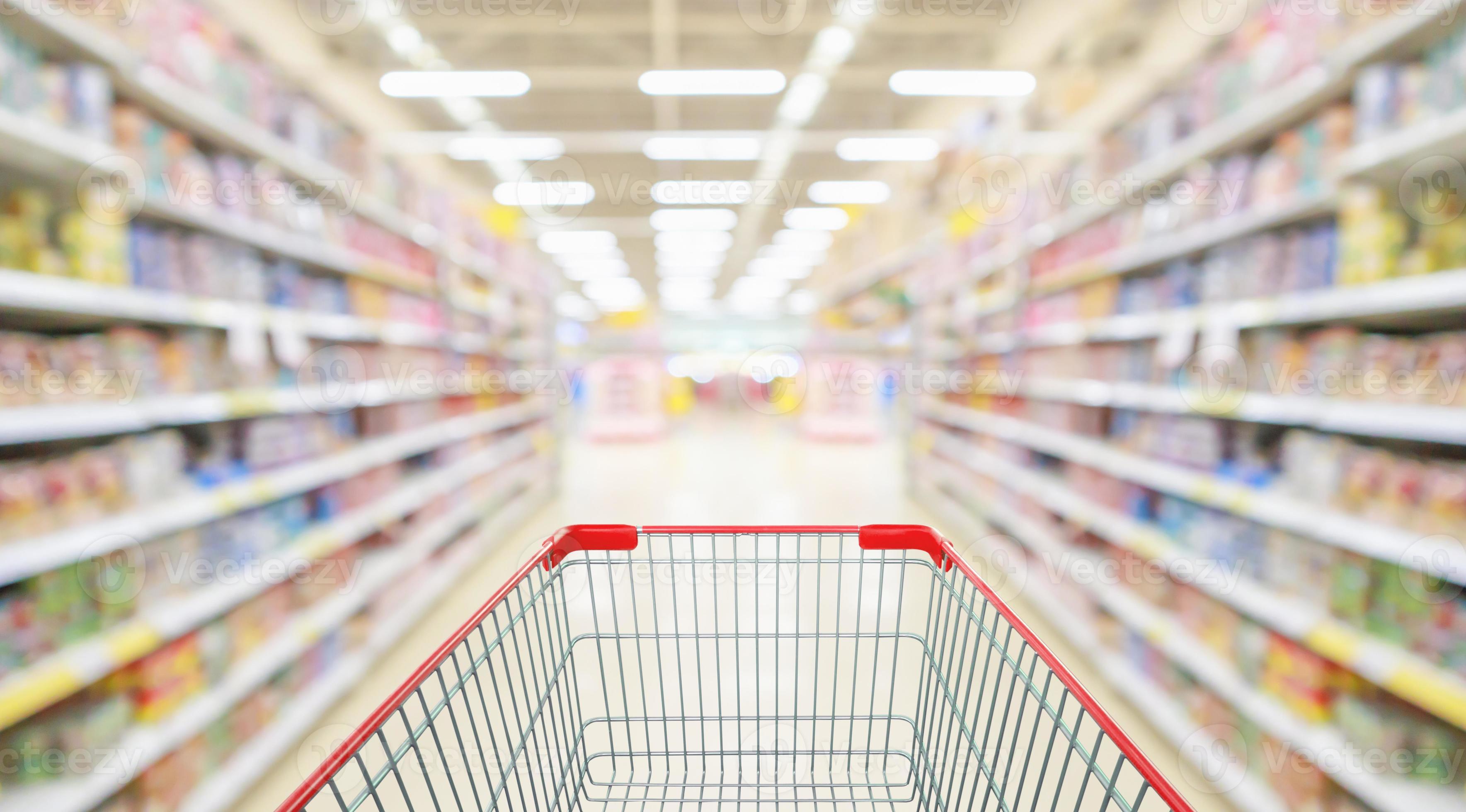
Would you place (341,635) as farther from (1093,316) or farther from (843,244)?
(843,244)

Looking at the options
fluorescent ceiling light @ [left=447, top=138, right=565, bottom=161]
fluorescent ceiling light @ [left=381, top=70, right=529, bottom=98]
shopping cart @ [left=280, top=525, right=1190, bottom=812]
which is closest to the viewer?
shopping cart @ [left=280, top=525, right=1190, bottom=812]

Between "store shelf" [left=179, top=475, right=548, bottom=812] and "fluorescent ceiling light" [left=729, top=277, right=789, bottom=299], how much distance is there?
51.8ft

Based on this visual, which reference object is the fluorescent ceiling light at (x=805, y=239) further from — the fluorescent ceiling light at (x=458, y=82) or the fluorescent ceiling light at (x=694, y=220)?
the fluorescent ceiling light at (x=458, y=82)

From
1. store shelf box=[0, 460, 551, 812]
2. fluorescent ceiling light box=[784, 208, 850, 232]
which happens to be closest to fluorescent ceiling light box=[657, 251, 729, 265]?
fluorescent ceiling light box=[784, 208, 850, 232]

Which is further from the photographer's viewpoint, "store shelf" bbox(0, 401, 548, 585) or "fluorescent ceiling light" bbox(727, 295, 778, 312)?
"fluorescent ceiling light" bbox(727, 295, 778, 312)

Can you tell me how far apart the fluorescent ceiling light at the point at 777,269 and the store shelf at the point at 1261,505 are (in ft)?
41.4

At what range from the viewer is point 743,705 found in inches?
88.9

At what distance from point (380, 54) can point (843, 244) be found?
774cm

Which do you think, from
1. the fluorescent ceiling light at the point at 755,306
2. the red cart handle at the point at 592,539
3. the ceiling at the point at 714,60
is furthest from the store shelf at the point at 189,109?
the fluorescent ceiling light at the point at 755,306

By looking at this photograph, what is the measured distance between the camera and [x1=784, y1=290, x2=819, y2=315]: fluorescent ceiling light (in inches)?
828

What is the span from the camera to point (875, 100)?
24.7ft

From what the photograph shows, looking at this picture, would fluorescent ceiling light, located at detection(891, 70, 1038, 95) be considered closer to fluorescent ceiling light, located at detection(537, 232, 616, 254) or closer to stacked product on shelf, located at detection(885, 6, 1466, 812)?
stacked product on shelf, located at detection(885, 6, 1466, 812)

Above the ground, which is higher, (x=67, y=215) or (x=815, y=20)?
(x=815, y=20)

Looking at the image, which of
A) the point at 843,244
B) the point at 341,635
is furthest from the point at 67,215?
the point at 843,244
